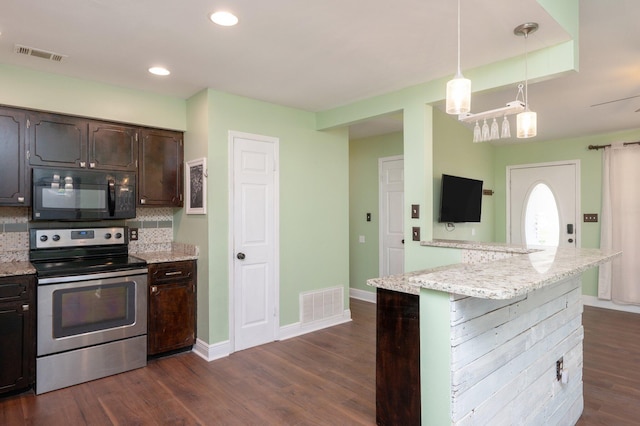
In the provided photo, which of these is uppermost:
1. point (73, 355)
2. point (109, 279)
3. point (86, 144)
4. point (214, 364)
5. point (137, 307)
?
point (86, 144)

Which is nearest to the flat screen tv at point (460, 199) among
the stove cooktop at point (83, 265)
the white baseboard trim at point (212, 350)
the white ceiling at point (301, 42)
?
the white ceiling at point (301, 42)

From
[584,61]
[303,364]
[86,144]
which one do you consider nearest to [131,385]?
[303,364]

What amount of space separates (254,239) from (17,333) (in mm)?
1959

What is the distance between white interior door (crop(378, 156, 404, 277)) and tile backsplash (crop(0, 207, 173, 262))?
115 inches

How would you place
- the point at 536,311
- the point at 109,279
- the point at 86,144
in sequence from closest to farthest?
1. the point at 536,311
2. the point at 109,279
3. the point at 86,144

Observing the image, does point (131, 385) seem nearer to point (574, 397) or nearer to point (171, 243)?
point (171, 243)

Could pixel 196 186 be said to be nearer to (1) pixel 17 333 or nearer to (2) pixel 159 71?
(2) pixel 159 71

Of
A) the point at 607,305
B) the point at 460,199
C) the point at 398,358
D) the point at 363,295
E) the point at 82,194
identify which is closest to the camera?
the point at 398,358

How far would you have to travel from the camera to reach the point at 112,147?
3.47 m

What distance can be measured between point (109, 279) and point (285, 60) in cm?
225

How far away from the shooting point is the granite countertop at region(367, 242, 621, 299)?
1.31m

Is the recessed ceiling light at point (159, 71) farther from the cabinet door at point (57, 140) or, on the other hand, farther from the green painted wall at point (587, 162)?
the green painted wall at point (587, 162)

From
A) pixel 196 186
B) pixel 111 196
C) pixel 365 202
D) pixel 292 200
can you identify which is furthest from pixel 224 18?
pixel 365 202

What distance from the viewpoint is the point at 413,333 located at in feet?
6.92
